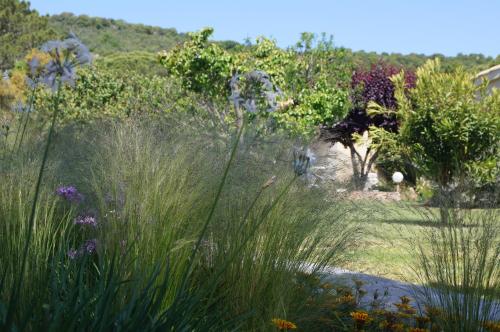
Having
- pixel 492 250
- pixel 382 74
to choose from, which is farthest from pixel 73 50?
pixel 382 74

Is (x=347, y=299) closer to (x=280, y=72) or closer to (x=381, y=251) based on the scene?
(x=381, y=251)

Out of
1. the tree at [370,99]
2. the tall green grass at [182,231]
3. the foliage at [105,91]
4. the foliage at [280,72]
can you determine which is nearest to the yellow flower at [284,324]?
the tall green grass at [182,231]

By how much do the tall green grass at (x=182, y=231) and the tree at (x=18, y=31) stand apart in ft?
86.2

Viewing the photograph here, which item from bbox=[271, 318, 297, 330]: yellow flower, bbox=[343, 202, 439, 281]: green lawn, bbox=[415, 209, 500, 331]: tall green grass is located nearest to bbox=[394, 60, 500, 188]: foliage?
bbox=[343, 202, 439, 281]: green lawn

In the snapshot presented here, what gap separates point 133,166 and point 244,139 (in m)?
1.20

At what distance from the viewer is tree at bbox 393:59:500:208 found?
31.8 feet

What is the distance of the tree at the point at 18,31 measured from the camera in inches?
1117

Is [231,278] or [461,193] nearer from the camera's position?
[231,278]

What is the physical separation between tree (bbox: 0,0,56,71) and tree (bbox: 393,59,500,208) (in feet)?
71.4

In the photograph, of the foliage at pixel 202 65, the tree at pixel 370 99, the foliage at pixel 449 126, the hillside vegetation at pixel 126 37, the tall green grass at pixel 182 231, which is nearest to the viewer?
the tall green grass at pixel 182 231

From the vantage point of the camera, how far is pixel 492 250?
10.2 ft

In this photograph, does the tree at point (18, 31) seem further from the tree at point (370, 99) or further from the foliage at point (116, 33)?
the tree at point (370, 99)

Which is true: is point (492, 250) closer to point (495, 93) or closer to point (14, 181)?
point (14, 181)

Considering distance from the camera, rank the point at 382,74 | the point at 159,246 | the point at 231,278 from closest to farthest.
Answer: the point at 159,246, the point at 231,278, the point at 382,74
